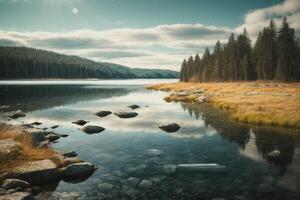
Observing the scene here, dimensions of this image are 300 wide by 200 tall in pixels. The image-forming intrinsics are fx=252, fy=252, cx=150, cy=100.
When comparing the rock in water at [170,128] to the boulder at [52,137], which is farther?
the rock in water at [170,128]

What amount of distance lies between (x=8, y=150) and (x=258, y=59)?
83447 millimetres

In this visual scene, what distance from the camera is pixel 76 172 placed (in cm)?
1268

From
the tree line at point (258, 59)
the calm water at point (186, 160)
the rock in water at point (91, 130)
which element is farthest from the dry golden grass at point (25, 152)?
the tree line at point (258, 59)

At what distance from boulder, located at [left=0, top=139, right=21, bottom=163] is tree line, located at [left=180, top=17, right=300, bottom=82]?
7398 cm

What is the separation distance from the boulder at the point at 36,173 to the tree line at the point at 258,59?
74.0 m

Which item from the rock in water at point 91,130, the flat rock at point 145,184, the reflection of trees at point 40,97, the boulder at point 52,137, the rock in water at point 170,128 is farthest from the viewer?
the reflection of trees at point 40,97

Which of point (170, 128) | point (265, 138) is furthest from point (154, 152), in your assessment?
point (265, 138)

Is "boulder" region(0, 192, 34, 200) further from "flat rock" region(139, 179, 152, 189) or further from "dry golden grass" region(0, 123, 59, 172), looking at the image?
"flat rock" region(139, 179, 152, 189)

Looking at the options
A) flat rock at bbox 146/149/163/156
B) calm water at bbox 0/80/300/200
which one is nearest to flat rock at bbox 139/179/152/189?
calm water at bbox 0/80/300/200

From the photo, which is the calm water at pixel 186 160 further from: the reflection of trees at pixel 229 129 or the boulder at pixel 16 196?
the boulder at pixel 16 196

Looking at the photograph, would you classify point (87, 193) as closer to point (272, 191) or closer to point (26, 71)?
point (272, 191)

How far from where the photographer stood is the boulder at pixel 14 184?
1034cm

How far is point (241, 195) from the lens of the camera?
421 inches

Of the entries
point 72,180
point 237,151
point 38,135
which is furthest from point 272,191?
point 38,135
